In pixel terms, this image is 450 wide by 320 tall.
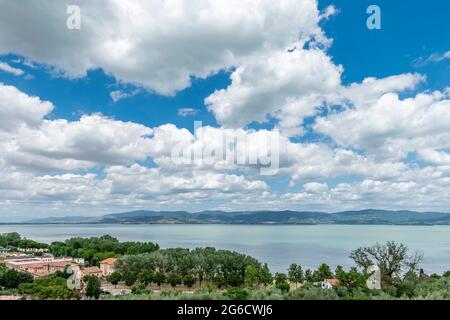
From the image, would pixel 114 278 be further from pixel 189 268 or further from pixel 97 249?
pixel 97 249

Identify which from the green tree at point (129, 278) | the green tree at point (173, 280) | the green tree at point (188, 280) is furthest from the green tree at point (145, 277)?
the green tree at point (188, 280)

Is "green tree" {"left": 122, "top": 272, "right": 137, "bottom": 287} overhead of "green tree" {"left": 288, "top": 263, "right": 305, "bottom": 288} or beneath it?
beneath

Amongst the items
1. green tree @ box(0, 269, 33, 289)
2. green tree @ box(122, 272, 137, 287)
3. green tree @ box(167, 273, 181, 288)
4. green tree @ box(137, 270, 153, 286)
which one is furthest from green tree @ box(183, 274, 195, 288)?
green tree @ box(0, 269, 33, 289)

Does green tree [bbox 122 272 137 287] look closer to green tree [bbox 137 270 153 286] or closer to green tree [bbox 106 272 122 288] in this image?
green tree [bbox 106 272 122 288]

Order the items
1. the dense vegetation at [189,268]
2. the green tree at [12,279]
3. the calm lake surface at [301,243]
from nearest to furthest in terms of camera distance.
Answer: the green tree at [12,279], the dense vegetation at [189,268], the calm lake surface at [301,243]

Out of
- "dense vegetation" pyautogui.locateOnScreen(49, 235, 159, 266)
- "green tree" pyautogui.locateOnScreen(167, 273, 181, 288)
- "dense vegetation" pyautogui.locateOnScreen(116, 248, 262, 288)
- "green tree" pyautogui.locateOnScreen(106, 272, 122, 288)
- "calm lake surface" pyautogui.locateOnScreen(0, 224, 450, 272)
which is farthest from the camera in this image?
"calm lake surface" pyautogui.locateOnScreen(0, 224, 450, 272)

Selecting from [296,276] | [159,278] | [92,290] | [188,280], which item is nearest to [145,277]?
[159,278]

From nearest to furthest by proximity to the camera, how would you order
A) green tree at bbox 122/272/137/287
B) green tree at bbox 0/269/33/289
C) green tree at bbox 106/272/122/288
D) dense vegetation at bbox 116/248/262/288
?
1. green tree at bbox 0/269/33/289
2. dense vegetation at bbox 116/248/262/288
3. green tree at bbox 122/272/137/287
4. green tree at bbox 106/272/122/288

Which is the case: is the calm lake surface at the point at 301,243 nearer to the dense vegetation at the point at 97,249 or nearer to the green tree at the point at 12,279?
the dense vegetation at the point at 97,249

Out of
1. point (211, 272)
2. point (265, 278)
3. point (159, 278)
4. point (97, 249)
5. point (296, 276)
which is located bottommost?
point (97, 249)

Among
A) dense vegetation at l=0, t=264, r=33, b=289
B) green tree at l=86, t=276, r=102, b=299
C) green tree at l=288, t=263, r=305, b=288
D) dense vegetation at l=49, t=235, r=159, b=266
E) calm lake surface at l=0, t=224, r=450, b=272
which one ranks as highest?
green tree at l=86, t=276, r=102, b=299
